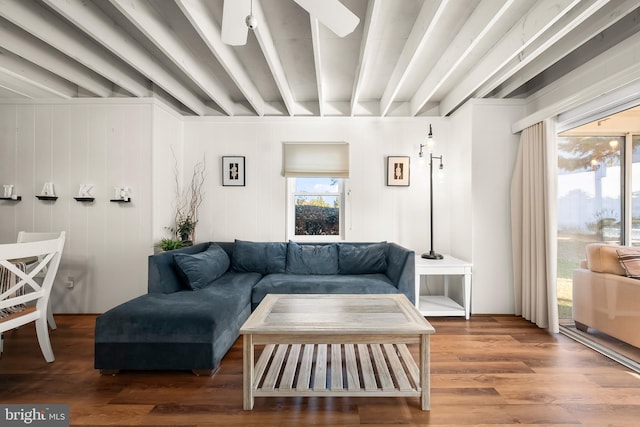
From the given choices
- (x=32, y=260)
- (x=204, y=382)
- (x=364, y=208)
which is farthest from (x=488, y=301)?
(x=32, y=260)

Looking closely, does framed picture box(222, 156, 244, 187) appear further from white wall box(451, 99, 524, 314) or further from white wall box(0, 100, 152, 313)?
white wall box(451, 99, 524, 314)

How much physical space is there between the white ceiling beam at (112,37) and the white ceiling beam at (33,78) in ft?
3.74

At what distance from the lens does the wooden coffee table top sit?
174 centimetres

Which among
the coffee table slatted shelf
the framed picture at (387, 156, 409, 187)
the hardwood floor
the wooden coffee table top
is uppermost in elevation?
the framed picture at (387, 156, 409, 187)

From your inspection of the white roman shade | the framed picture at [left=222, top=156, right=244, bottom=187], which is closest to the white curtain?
the white roman shade

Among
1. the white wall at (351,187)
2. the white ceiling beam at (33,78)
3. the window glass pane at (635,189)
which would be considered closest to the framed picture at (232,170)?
the white wall at (351,187)

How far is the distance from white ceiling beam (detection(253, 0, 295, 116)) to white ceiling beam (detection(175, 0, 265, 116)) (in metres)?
0.35

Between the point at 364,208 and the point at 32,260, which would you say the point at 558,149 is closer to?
the point at 364,208

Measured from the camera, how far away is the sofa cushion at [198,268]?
2.79 meters

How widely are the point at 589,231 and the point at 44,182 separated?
19.3 ft

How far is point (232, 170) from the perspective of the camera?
3957mm

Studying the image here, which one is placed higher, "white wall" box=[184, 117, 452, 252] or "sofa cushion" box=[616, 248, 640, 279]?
"white wall" box=[184, 117, 452, 252]

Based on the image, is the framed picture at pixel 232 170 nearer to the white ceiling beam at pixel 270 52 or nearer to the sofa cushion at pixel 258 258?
the sofa cushion at pixel 258 258

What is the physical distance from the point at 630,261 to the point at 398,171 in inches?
90.9
